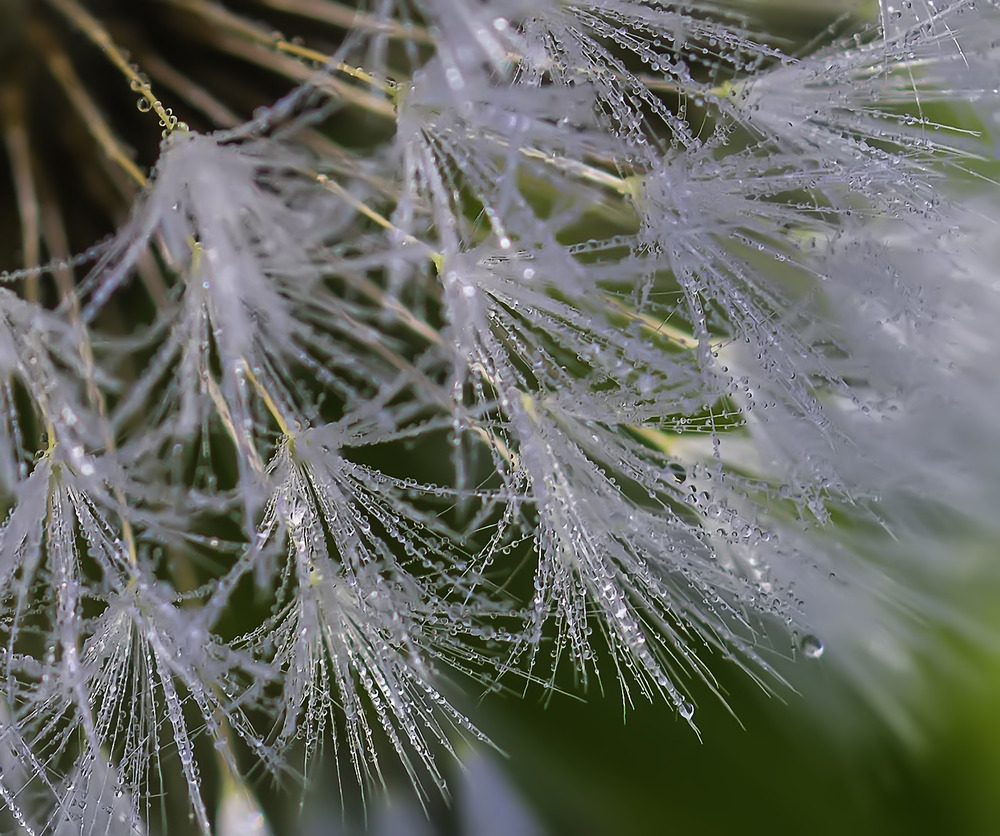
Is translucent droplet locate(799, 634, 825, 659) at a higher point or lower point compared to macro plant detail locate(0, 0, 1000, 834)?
lower

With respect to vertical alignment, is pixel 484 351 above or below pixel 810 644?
above

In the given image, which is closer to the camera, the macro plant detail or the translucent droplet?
the macro plant detail

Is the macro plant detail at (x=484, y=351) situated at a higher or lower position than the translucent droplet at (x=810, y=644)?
higher

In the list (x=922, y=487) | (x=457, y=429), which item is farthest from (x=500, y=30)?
(x=922, y=487)

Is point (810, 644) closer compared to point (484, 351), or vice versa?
point (484, 351)

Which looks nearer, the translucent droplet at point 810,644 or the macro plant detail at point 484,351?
the macro plant detail at point 484,351

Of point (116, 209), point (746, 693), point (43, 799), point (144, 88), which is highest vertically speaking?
point (116, 209)

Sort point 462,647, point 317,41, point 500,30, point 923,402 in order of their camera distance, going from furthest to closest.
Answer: point 317,41
point 923,402
point 462,647
point 500,30

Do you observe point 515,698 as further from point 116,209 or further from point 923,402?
point 116,209
